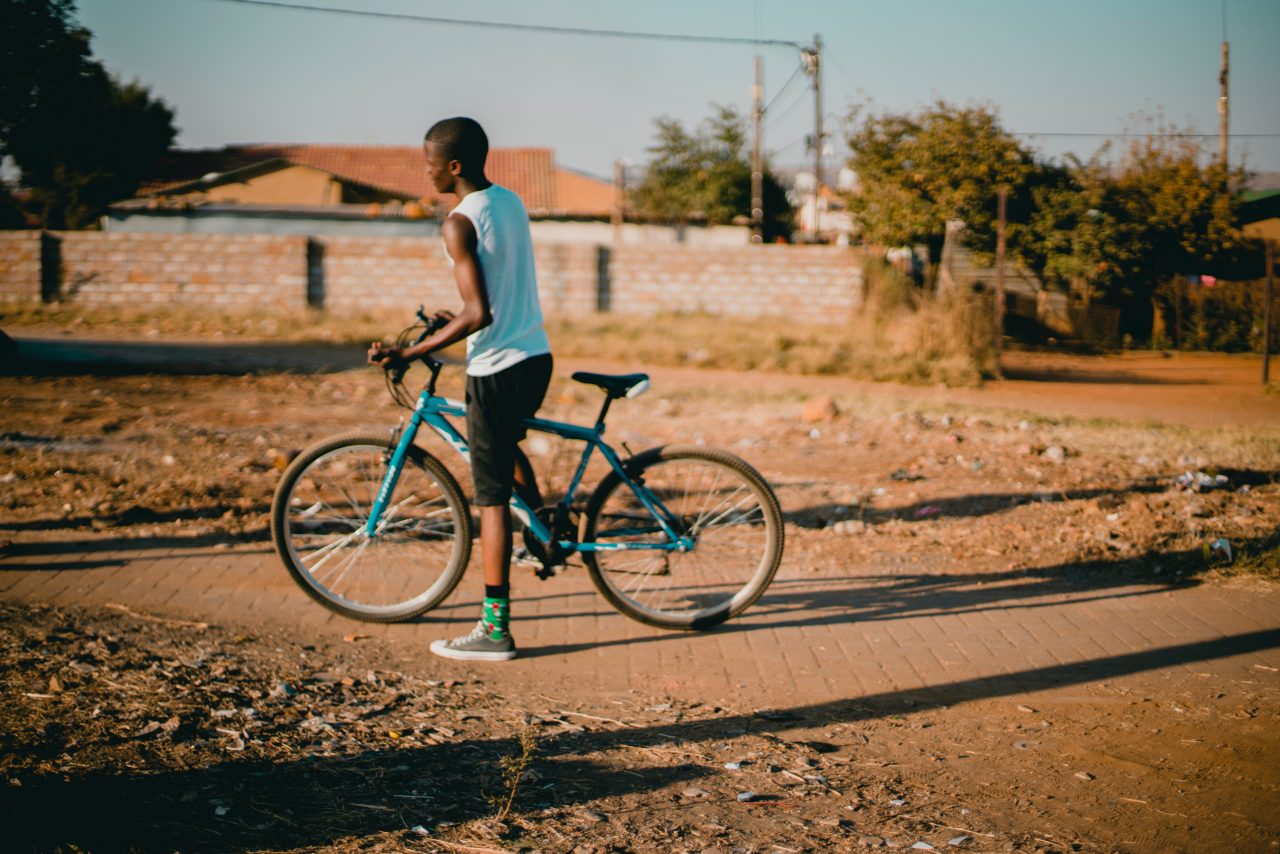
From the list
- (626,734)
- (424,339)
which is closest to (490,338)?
(424,339)

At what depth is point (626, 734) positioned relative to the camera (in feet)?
11.3

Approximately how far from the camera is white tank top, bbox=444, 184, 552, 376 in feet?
12.9

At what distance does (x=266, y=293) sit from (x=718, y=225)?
21.2m

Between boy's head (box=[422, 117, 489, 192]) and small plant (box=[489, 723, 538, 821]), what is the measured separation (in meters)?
2.04

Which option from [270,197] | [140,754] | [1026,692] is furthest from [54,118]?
[270,197]

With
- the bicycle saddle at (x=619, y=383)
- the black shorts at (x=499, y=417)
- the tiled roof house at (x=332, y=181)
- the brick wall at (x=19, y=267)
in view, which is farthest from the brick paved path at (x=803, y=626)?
the tiled roof house at (x=332, y=181)

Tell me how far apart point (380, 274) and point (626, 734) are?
1751 centimetres

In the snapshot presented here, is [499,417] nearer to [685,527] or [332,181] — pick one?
[685,527]

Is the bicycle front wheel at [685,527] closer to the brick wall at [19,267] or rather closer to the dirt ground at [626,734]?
the dirt ground at [626,734]

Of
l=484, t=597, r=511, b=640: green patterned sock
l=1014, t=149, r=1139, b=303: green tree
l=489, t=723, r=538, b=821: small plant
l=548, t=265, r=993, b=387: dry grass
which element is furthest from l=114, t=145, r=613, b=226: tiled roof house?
l=489, t=723, r=538, b=821: small plant

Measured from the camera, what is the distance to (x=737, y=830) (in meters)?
2.79

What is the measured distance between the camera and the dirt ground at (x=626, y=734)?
2773 mm

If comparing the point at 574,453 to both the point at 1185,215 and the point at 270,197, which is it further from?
the point at 270,197

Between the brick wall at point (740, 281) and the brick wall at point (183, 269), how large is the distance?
615 centimetres
